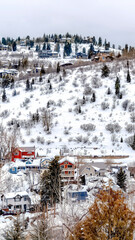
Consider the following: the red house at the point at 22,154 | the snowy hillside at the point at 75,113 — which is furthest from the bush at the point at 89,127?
the red house at the point at 22,154

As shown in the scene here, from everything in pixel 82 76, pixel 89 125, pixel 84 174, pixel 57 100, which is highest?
pixel 82 76

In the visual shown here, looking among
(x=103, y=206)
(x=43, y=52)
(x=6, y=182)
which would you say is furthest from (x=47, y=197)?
(x=43, y=52)

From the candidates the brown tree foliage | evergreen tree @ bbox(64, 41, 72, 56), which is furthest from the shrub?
evergreen tree @ bbox(64, 41, 72, 56)

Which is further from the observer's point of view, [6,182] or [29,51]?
[29,51]

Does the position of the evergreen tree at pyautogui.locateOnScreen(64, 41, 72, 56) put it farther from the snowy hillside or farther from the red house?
the red house

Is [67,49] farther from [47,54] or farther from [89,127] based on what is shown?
[89,127]

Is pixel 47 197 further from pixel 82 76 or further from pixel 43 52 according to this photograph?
pixel 43 52

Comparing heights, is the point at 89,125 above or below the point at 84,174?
above

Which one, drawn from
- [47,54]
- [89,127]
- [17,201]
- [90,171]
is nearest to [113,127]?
[89,127]
